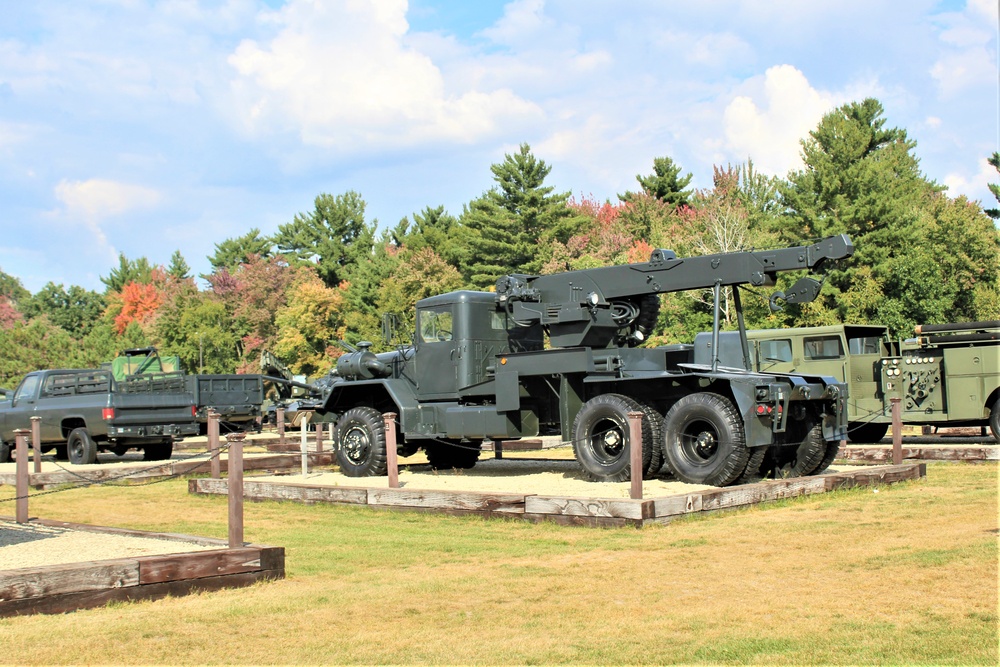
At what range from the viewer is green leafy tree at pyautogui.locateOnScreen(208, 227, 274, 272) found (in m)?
90.2

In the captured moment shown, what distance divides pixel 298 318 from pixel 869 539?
54715mm

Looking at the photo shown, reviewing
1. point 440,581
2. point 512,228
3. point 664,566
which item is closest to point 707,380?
point 664,566

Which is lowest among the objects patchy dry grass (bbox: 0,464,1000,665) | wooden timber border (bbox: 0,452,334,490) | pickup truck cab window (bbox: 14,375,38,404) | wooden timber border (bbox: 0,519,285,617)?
patchy dry grass (bbox: 0,464,1000,665)

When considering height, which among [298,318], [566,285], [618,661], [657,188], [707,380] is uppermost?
[657,188]

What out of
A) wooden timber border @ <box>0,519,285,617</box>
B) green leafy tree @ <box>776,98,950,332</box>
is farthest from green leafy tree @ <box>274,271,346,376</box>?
wooden timber border @ <box>0,519,285,617</box>

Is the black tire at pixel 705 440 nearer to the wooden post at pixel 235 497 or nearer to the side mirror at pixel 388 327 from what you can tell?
the side mirror at pixel 388 327

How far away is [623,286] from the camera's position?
1509 cm

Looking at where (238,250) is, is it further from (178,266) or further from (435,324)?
(435,324)

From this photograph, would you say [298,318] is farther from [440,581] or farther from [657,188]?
[440,581]

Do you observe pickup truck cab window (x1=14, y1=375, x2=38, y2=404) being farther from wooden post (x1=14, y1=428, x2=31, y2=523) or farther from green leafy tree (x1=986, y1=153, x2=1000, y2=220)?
green leafy tree (x1=986, y1=153, x2=1000, y2=220)

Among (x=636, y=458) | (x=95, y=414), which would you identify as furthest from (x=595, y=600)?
(x=95, y=414)

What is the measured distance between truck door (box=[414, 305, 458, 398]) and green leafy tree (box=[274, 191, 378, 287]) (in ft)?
189

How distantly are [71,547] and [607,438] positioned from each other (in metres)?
6.99

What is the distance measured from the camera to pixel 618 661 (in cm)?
579
